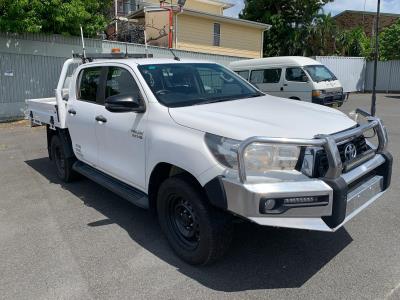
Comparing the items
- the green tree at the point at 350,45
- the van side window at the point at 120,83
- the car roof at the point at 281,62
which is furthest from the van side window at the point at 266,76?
the green tree at the point at 350,45

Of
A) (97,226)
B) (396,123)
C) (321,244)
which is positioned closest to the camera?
(321,244)

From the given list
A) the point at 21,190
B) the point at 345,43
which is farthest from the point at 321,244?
the point at 345,43

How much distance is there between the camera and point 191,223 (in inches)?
143

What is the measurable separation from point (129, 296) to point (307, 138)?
188 centimetres

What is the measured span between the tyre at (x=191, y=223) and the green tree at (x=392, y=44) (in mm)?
27965

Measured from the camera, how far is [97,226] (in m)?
4.56

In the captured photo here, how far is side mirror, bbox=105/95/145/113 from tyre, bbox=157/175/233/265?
0.81 metres

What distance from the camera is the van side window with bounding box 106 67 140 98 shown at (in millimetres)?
4301

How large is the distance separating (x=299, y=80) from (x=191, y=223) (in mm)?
11797

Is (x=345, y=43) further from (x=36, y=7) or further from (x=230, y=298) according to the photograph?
(x=230, y=298)

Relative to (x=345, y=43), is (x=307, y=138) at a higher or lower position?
lower

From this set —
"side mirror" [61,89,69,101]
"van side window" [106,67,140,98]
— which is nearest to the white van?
"side mirror" [61,89,69,101]

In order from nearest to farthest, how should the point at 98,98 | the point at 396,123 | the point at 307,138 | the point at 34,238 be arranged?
the point at 307,138
the point at 34,238
the point at 98,98
the point at 396,123

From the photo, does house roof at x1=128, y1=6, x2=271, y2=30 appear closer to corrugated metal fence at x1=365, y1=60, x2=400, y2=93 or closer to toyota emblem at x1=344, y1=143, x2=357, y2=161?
corrugated metal fence at x1=365, y1=60, x2=400, y2=93
